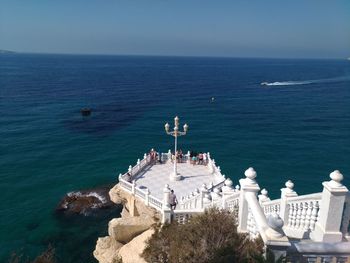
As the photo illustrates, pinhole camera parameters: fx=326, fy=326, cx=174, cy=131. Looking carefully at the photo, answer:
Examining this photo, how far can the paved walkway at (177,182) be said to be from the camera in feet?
73.4

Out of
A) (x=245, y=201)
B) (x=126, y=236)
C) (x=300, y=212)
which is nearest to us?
(x=245, y=201)

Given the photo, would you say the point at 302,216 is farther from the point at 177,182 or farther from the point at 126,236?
the point at 177,182

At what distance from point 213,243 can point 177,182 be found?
15.4 m

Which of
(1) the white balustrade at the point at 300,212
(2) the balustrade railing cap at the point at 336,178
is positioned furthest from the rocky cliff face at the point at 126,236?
(2) the balustrade railing cap at the point at 336,178

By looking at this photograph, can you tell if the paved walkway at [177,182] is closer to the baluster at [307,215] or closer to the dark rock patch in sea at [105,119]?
the baluster at [307,215]

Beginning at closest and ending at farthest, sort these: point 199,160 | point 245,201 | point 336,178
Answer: point 336,178 → point 245,201 → point 199,160

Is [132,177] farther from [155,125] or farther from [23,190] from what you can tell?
[155,125]

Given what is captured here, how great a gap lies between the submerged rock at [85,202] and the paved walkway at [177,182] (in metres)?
5.06

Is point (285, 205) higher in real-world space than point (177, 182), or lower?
higher

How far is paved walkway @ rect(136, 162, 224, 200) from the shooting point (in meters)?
22.4

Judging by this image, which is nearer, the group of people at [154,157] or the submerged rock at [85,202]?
the submerged rock at [85,202]

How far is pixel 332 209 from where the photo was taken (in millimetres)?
8445

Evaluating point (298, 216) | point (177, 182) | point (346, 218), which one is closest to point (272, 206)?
point (298, 216)

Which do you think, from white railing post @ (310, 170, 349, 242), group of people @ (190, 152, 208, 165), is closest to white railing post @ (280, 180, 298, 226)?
white railing post @ (310, 170, 349, 242)
